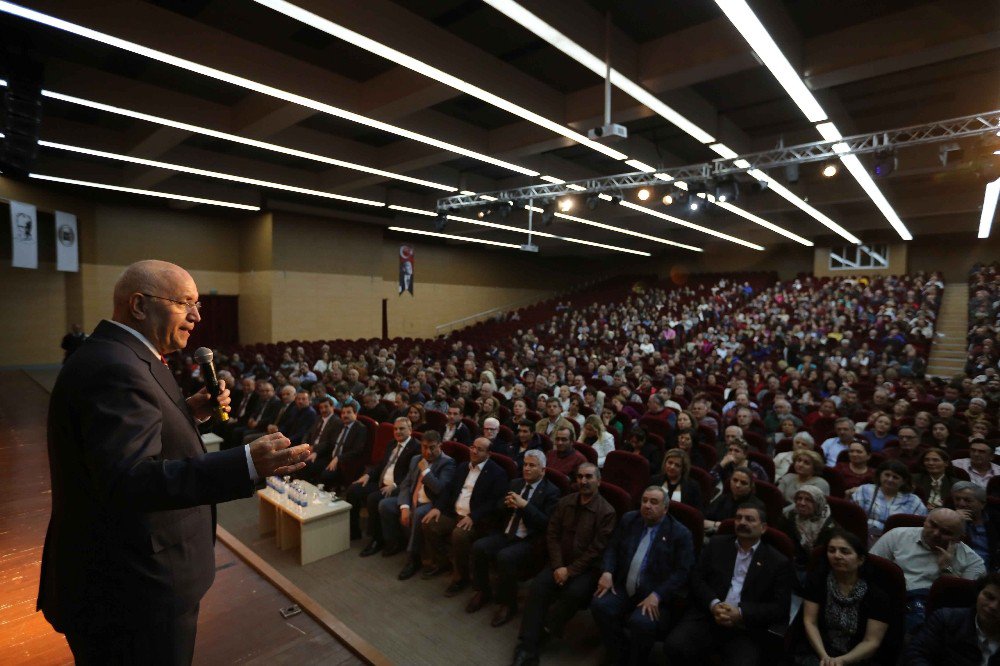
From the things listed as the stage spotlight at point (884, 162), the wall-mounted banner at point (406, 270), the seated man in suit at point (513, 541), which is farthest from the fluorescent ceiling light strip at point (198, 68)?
the wall-mounted banner at point (406, 270)

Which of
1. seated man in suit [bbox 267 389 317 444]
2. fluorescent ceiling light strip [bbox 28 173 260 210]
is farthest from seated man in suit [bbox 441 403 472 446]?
fluorescent ceiling light strip [bbox 28 173 260 210]

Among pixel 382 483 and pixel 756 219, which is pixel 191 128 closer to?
pixel 382 483

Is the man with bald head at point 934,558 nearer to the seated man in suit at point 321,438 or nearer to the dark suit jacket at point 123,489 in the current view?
the dark suit jacket at point 123,489

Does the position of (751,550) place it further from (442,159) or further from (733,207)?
(733,207)

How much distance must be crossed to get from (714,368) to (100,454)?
33.9ft

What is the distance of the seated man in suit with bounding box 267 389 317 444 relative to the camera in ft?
19.1

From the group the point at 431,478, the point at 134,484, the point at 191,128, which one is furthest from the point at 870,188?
the point at 134,484

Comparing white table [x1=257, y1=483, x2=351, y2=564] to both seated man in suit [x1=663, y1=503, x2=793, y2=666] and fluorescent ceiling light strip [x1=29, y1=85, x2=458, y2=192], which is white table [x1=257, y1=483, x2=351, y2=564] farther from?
fluorescent ceiling light strip [x1=29, y1=85, x2=458, y2=192]

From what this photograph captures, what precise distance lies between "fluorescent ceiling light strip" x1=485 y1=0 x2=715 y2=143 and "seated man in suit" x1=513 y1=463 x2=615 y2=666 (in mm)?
3337

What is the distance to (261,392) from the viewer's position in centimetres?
664

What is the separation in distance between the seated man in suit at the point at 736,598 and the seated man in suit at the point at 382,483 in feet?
8.33

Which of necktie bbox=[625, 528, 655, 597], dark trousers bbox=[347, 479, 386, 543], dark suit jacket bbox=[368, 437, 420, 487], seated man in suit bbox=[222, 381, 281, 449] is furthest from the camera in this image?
seated man in suit bbox=[222, 381, 281, 449]

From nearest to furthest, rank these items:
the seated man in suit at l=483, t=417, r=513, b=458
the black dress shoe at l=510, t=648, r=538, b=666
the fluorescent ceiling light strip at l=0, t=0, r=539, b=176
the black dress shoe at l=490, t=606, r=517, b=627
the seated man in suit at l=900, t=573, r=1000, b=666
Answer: the seated man in suit at l=900, t=573, r=1000, b=666 < the black dress shoe at l=510, t=648, r=538, b=666 < the black dress shoe at l=490, t=606, r=517, b=627 < the fluorescent ceiling light strip at l=0, t=0, r=539, b=176 < the seated man in suit at l=483, t=417, r=513, b=458

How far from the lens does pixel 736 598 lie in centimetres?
263
